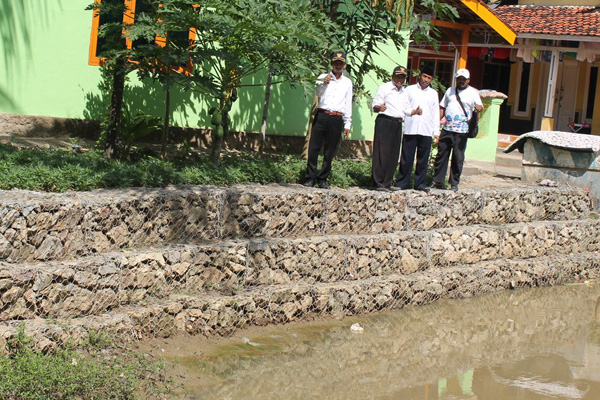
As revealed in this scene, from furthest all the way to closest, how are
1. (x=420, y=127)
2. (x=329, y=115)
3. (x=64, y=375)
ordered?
1. (x=420, y=127)
2. (x=329, y=115)
3. (x=64, y=375)

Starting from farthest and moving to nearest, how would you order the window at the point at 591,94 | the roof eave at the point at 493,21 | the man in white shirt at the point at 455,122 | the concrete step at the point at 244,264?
the window at the point at 591,94, the roof eave at the point at 493,21, the man in white shirt at the point at 455,122, the concrete step at the point at 244,264

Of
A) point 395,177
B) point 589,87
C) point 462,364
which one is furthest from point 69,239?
point 589,87

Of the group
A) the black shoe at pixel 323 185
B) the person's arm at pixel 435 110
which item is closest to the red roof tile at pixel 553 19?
the person's arm at pixel 435 110

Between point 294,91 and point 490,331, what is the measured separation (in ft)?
19.0

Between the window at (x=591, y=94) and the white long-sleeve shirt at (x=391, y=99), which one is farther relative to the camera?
the window at (x=591, y=94)

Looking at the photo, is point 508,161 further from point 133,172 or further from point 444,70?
point 133,172

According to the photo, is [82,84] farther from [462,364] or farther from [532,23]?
[532,23]

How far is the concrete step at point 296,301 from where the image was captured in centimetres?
650

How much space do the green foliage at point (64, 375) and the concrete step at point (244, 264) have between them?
1.84 feet

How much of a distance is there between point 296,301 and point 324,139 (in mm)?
2302

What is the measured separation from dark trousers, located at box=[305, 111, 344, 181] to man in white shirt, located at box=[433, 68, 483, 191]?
75.7 inches

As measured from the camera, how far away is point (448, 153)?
1088 centimetres

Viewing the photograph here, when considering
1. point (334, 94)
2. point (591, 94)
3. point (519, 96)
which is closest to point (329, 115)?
point (334, 94)

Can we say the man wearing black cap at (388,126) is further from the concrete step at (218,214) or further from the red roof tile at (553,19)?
the red roof tile at (553,19)
